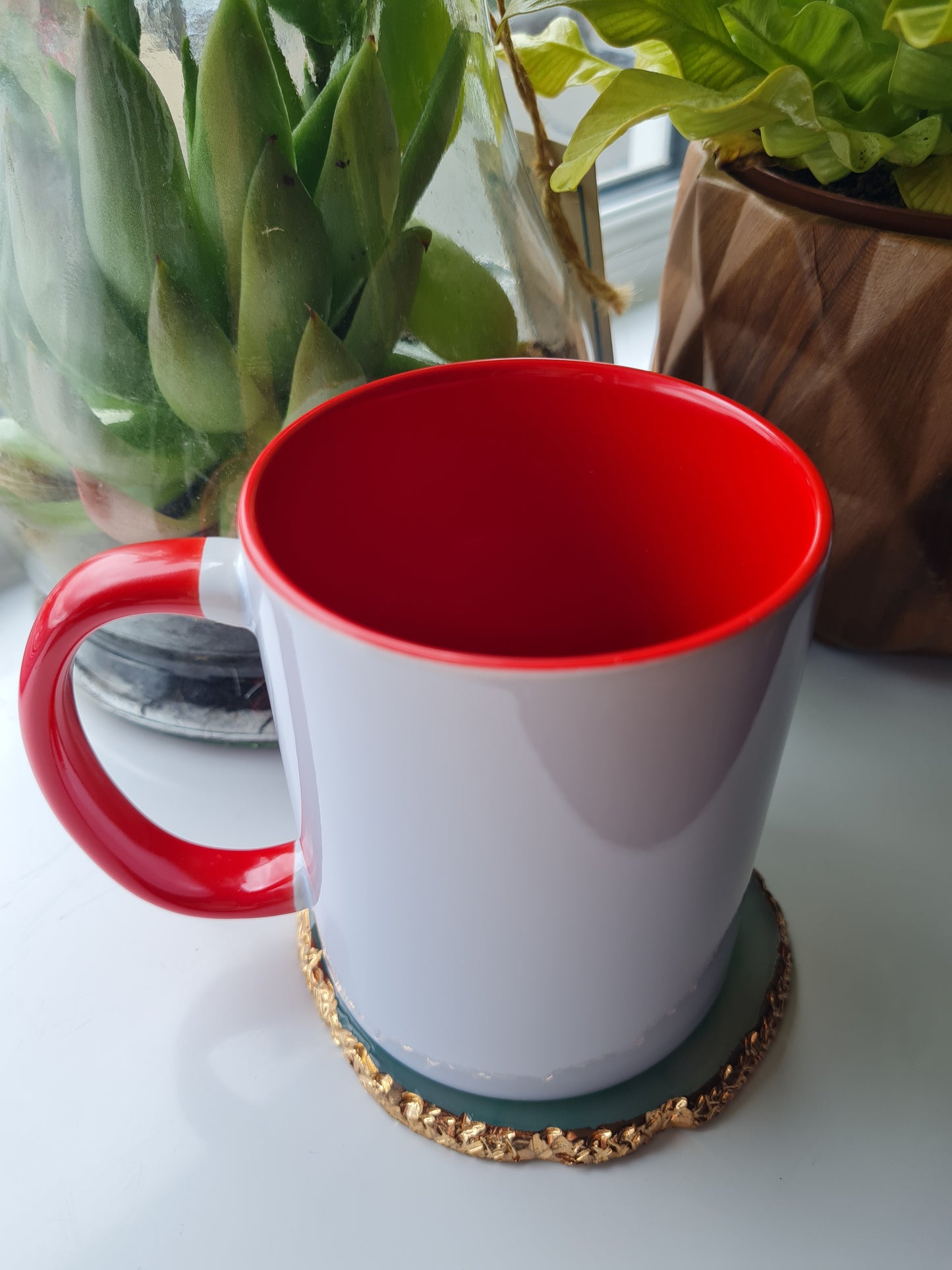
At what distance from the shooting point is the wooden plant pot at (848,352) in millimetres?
276

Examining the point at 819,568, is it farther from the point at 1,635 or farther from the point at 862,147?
the point at 1,635

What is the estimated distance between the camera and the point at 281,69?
25cm

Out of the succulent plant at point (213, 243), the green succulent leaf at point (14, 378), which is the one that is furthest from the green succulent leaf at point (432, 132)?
the green succulent leaf at point (14, 378)

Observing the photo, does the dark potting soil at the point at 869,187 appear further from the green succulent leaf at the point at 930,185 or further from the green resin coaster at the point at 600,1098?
the green resin coaster at the point at 600,1098

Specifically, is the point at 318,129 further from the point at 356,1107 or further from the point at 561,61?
the point at 356,1107

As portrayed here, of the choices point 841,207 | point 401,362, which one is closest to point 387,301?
point 401,362

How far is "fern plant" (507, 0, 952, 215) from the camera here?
263mm

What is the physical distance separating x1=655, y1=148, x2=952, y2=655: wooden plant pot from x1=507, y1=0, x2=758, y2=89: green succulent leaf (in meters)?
0.03

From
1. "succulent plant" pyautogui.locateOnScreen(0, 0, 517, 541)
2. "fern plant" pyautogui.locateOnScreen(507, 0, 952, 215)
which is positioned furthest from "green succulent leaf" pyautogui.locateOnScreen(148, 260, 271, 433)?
"fern plant" pyautogui.locateOnScreen(507, 0, 952, 215)

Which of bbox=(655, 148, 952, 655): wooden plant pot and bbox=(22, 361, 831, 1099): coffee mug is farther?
bbox=(655, 148, 952, 655): wooden plant pot

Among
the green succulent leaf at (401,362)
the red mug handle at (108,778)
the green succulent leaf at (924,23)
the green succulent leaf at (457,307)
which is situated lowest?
the red mug handle at (108,778)

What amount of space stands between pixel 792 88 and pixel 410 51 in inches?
3.7

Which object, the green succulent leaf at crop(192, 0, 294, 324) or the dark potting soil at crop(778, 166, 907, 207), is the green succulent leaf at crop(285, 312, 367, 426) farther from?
the dark potting soil at crop(778, 166, 907, 207)

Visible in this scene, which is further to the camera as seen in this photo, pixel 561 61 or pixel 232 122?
pixel 561 61
